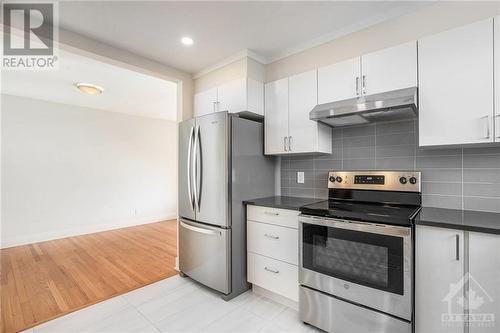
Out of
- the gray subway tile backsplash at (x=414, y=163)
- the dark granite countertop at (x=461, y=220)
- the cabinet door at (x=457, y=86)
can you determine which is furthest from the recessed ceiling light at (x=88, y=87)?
the dark granite countertop at (x=461, y=220)

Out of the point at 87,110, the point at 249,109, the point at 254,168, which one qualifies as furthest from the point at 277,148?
the point at 87,110

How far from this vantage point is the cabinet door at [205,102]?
9.62 ft

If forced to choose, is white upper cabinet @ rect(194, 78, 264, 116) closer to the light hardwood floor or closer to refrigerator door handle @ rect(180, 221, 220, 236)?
refrigerator door handle @ rect(180, 221, 220, 236)

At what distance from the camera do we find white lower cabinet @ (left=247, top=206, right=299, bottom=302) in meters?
2.15

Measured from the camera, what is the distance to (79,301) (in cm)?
234

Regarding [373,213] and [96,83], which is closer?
[373,213]

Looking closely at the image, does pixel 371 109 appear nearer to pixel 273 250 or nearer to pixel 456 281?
pixel 456 281

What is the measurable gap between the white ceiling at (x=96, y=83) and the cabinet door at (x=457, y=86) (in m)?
3.05

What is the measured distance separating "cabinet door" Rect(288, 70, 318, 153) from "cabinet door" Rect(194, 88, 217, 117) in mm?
965

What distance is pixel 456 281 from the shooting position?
142cm

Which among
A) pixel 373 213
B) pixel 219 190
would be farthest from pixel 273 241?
pixel 373 213

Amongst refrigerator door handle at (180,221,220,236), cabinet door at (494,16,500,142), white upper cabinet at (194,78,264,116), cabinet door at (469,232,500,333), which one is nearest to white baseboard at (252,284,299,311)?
refrigerator door handle at (180,221,220,236)

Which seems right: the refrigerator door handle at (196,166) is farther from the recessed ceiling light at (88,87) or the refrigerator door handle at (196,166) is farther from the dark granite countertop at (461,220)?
the recessed ceiling light at (88,87)

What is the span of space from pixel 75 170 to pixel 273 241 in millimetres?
4368
